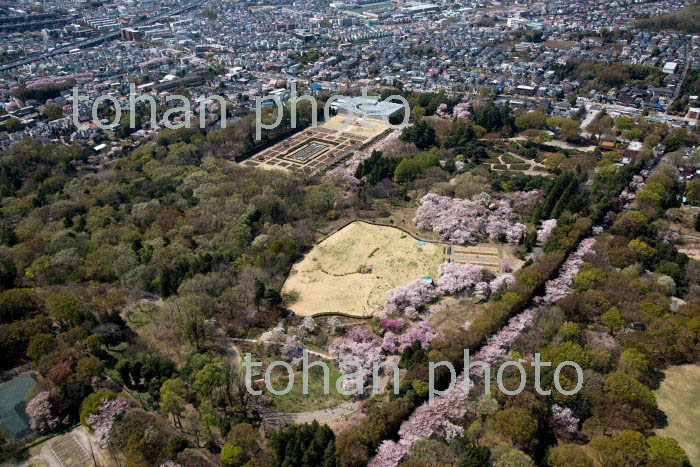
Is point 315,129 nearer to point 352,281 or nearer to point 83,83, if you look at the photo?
point 352,281

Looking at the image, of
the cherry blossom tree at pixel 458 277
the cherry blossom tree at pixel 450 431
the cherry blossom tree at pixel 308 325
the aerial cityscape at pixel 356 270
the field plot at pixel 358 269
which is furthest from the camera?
the cherry blossom tree at pixel 458 277

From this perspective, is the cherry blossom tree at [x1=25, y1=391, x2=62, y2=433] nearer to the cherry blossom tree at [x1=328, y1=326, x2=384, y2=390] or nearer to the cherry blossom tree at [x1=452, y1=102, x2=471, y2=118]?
the cherry blossom tree at [x1=328, y1=326, x2=384, y2=390]

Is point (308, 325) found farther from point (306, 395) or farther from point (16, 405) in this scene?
point (16, 405)

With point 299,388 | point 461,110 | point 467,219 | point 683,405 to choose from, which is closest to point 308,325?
point 299,388

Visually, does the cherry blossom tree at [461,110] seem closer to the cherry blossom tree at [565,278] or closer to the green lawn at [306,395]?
the cherry blossom tree at [565,278]

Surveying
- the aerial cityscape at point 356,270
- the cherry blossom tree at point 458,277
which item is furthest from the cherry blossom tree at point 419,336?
the cherry blossom tree at point 458,277

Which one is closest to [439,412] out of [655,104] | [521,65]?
[655,104]

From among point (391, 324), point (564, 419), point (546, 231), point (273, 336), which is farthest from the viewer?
point (546, 231)
